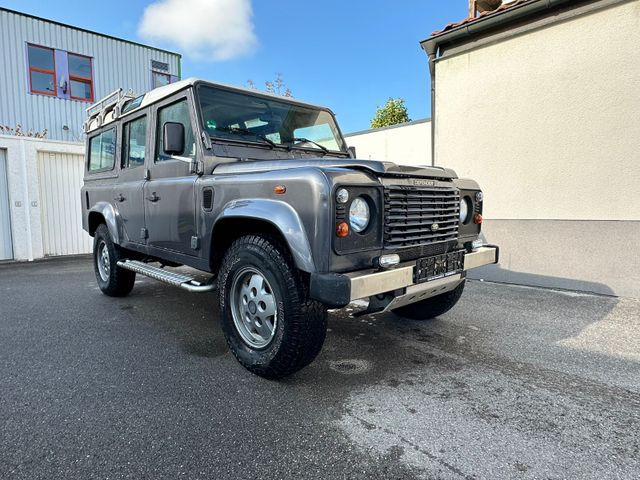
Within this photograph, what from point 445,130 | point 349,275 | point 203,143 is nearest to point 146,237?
point 203,143

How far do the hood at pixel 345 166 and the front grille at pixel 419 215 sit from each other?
107 mm

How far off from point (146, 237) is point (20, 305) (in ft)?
7.43

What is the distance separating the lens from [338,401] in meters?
2.53

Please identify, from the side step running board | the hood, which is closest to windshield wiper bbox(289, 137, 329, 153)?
the hood

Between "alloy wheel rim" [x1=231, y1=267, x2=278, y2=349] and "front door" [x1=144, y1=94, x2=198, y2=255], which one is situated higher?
"front door" [x1=144, y1=94, x2=198, y2=255]

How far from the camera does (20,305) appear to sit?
5055 millimetres

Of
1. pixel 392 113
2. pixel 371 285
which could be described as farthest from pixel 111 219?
pixel 392 113

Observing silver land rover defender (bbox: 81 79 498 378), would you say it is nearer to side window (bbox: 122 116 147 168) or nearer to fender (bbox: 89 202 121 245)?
side window (bbox: 122 116 147 168)

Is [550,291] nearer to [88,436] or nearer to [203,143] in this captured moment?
[203,143]

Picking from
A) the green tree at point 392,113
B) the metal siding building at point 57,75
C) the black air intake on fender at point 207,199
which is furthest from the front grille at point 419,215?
the green tree at point 392,113

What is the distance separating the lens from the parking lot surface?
6.38ft

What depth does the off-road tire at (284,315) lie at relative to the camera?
98.9 inches

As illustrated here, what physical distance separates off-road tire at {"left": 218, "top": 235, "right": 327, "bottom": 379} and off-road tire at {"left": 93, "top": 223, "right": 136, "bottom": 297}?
2.86 m

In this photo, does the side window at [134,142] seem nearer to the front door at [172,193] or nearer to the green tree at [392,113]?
the front door at [172,193]
